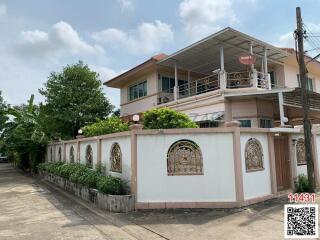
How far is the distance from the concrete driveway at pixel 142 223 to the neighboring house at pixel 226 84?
19.8ft

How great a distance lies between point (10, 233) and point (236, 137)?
6.46 m

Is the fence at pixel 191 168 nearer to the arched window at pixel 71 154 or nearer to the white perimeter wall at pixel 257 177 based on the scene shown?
the white perimeter wall at pixel 257 177

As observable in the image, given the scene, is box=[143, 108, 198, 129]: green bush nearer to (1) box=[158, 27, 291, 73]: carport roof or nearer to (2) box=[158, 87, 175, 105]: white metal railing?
(1) box=[158, 27, 291, 73]: carport roof

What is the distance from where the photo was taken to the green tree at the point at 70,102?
2206cm

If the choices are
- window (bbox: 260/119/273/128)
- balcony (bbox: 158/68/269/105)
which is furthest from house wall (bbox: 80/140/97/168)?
window (bbox: 260/119/273/128)

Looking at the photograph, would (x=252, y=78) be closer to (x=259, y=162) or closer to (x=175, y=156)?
(x=259, y=162)

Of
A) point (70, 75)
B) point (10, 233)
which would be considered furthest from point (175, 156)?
point (70, 75)

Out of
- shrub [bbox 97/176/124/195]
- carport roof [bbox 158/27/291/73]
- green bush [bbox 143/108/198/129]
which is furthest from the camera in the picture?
carport roof [bbox 158/27/291/73]

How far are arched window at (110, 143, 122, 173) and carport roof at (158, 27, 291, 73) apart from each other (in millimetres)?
7231

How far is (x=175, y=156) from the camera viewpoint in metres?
8.74

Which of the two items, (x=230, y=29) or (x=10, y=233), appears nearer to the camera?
(x=10, y=233)

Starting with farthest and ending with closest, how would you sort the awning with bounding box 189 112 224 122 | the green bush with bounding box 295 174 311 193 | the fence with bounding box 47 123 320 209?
1. the awning with bounding box 189 112 224 122
2. the green bush with bounding box 295 174 311 193
3. the fence with bounding box 47 123 320 209

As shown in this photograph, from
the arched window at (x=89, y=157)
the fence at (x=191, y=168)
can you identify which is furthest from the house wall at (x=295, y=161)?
the arched window at (x=89, y=157)

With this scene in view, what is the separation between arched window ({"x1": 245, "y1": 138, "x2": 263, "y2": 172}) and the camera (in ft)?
30.0
